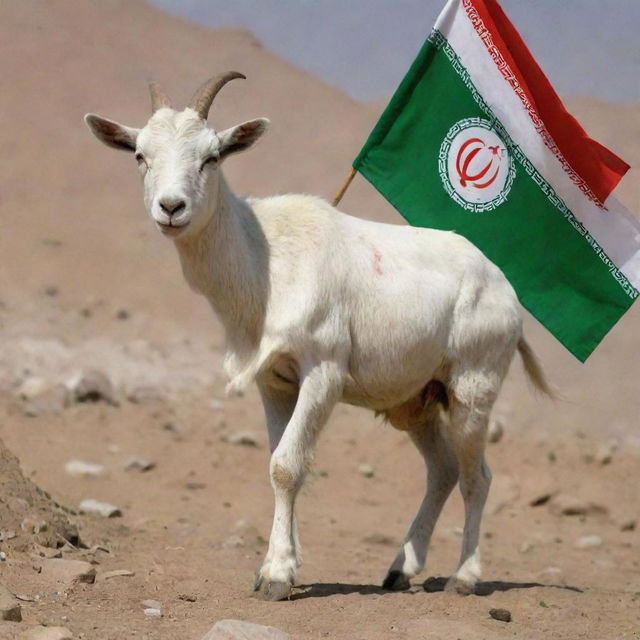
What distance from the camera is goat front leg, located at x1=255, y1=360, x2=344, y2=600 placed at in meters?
7.30

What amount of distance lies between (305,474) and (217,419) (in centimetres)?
701

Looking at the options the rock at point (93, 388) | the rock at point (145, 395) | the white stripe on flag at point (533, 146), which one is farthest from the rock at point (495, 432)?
the white stripe on flag at point (533, 146)

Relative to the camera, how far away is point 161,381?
1534 centimetres

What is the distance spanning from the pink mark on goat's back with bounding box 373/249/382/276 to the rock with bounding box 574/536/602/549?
16.9 ft

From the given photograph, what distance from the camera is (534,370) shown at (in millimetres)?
9172

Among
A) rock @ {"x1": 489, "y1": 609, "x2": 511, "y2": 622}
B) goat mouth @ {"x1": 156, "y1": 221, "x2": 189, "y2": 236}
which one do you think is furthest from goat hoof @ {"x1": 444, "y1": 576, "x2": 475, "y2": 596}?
goat mouth @ {"x1": 156, "y1": 221, "x2": 189, "y2": 236}

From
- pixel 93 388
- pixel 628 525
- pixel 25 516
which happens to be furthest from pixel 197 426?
pixel 25 516

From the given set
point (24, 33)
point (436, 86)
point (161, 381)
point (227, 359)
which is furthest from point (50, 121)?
point (227, 359)

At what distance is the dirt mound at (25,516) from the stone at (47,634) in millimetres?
1862

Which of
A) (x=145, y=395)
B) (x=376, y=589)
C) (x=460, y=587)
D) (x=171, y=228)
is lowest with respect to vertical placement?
(x=145, y=395)

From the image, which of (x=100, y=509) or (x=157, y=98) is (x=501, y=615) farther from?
(x=100, y=509)

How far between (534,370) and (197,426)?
19.1ft

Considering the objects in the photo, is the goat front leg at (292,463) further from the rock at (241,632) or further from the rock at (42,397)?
the rock at (42,397)

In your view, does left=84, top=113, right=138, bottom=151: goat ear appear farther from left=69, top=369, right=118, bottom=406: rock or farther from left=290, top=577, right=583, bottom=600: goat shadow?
left=69, top=369, right=118, bottom=406: rock
